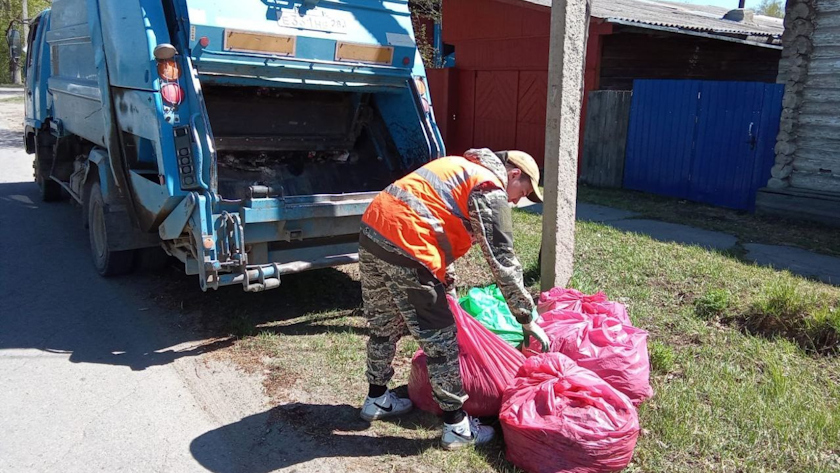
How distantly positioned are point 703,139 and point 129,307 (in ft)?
26.1

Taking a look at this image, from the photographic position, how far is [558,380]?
10.3 ft

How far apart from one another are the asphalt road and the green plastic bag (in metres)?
1.32

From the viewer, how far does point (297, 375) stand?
415cm

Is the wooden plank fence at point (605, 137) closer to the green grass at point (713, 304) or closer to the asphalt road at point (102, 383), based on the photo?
the green grass at point (713, 304)

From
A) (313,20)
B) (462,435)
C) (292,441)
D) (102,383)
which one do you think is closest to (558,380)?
(462,435)

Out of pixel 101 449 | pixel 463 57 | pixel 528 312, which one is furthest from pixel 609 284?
pixel 463 57

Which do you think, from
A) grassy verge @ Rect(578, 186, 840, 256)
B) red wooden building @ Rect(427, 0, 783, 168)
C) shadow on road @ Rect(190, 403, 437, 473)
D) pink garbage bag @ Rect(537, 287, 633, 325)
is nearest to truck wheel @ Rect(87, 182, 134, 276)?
shadow on road @ Rect(190, 403, 437, 473)

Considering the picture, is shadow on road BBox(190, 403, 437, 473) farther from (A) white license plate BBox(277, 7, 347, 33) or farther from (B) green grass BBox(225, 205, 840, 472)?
(A) white license plate BBox(277, 7, 347, 33)

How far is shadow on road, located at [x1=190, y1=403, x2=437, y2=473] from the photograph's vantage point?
10.8ft

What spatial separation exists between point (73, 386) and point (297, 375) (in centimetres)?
130

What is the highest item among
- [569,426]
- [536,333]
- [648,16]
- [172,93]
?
[648,16]

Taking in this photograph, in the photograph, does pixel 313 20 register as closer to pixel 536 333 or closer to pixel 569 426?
pixel 536 333

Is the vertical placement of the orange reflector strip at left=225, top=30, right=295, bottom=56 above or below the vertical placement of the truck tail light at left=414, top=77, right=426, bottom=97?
above

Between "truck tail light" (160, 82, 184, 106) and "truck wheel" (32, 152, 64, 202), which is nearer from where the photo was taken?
"truck tail light" (160, 82, 184, 106)
